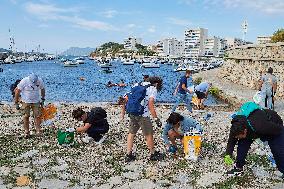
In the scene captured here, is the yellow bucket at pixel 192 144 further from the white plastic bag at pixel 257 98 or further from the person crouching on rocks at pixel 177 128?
the white plastic bag at pixel 257 98

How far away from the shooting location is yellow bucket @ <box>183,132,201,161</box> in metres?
8.82

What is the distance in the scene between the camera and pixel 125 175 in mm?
7949

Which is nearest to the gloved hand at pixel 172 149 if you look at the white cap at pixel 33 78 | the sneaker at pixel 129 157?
the sneaker at pixel 129 157

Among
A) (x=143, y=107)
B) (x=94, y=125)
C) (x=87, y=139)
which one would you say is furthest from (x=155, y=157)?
(x=87, y=139)

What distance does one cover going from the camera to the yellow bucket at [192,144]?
8.82 meters

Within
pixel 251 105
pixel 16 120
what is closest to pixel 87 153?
pixel 251 105

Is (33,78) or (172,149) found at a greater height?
(33,78)

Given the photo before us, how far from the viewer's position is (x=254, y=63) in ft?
109

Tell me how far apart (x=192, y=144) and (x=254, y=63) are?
2611 centimetres

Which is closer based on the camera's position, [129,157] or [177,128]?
[129,157]

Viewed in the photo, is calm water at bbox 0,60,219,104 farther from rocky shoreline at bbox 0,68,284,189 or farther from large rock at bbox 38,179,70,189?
large rock at bbox 38,179,70,189

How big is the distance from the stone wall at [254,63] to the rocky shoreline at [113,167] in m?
17.6

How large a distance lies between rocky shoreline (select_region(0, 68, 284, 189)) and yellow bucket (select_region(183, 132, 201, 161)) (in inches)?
7.2

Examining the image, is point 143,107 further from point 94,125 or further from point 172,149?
point 94,125
